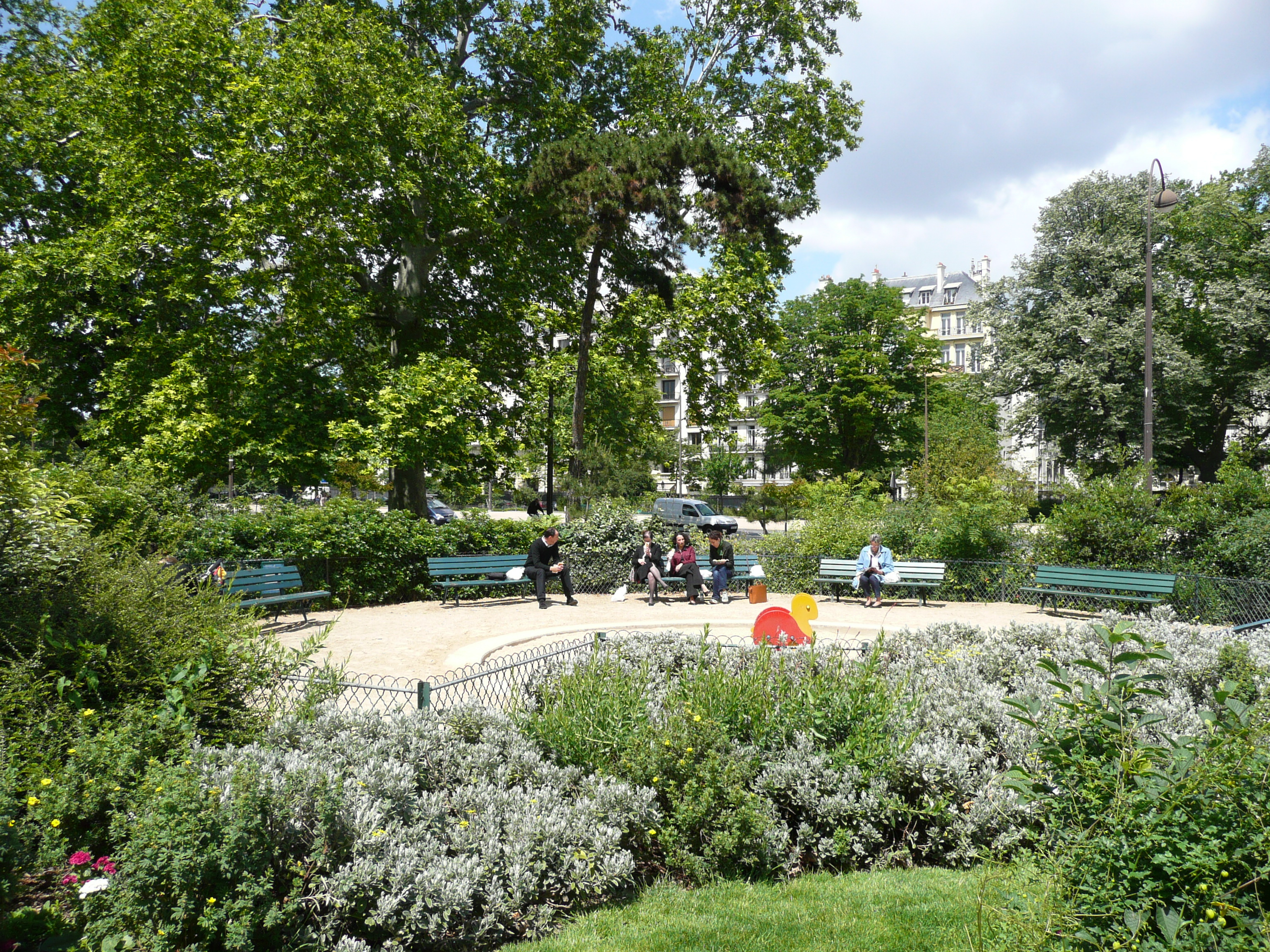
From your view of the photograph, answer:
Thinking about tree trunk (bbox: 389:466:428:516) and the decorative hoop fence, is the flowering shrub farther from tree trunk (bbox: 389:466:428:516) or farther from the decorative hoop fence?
tree trunk (bbox: 389:466:428:516)

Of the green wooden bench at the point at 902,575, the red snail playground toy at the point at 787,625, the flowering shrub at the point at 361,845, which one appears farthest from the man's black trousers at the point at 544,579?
the flowering shrub at the point at 361,845

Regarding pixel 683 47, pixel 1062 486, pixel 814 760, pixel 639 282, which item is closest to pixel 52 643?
pixel 814 760

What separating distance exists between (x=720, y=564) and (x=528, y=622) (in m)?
4.06

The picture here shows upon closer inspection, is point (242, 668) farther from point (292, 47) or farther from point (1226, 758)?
point (292, 47)

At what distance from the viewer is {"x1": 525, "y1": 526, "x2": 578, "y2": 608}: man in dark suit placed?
13.5 meters

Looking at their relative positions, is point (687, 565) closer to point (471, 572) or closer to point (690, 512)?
point (471, 572)

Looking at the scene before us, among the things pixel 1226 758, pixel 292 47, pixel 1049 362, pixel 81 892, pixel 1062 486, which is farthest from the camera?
pixel 1049 362

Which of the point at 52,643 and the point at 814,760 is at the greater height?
the point at 52,643

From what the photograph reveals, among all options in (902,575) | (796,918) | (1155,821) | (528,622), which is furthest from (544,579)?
(1155,821)

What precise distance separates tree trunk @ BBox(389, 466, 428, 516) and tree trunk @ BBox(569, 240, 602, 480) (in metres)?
3.66

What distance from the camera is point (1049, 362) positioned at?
32.0 meters

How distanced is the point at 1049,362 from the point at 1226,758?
109 ft

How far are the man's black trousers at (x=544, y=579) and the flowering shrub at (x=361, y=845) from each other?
8.65 metres

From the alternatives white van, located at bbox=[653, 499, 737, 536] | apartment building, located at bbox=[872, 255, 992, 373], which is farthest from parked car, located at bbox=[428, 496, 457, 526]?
apartment building, located at bbox=[872, 255, 992, 373]
